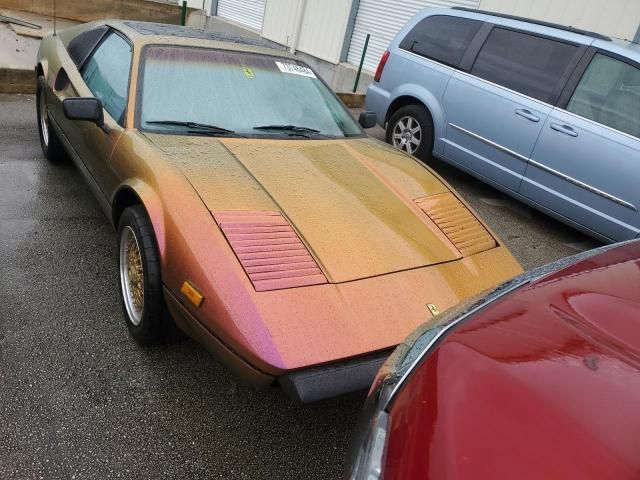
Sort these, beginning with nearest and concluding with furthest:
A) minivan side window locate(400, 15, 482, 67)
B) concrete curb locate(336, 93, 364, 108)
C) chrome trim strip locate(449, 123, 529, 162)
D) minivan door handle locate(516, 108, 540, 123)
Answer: minivan door handle locate(516, 108, 540, 123)
chrome trim strip locate(449, 123, 529, 162)
minivan side window locate(400, 15, 482, 67)
concrete curb locate(336, 93, 364, 108)

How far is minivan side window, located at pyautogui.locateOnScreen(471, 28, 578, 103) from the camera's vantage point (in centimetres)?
484

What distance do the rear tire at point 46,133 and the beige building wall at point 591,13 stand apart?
21.0ft

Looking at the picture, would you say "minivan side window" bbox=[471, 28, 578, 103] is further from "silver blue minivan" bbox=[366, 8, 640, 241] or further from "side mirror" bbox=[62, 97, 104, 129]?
"side mirror" bbox=[62, 97, 104, 129]

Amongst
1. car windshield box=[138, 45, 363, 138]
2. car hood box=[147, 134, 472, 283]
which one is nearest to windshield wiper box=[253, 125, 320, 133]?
car windshield box=[138, 45, 363, 138]

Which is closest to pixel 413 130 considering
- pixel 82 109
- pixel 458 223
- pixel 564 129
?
pixel 564 129

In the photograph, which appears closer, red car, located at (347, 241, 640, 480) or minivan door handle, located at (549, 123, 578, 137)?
red car, located at (347, 241, 640, 480)

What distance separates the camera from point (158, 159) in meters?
2.59

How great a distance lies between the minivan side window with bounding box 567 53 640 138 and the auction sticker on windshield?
2.45m

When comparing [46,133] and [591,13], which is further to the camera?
[591,13]

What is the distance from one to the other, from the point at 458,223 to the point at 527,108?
8.62ft

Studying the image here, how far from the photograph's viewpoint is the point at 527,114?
15.9ft

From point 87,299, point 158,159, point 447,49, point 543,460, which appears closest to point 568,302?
point 543,460

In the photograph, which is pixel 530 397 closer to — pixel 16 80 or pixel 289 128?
pixel 289 128

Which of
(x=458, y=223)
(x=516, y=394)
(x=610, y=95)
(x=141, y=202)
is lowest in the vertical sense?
(x=141, y=202)
